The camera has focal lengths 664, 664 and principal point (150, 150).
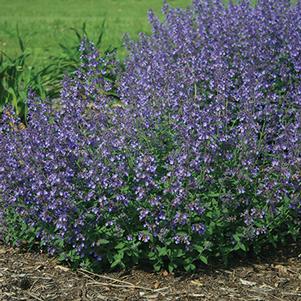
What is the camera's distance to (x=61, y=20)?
13898 millimetres

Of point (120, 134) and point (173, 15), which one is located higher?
point (173, 15)

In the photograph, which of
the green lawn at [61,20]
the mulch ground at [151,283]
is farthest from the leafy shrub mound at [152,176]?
the green lawn at [61,20]

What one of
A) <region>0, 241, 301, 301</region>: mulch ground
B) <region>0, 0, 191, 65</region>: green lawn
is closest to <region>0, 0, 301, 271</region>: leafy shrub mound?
<region>0, 241, 301, 301</region>: mulch ground

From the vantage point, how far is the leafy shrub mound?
165 inches

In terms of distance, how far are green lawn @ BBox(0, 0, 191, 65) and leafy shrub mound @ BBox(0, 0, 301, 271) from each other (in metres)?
6.11

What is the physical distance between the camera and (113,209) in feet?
14.0

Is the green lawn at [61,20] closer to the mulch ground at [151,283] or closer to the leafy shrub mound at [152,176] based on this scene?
the leafy shrub mound at [152,176]

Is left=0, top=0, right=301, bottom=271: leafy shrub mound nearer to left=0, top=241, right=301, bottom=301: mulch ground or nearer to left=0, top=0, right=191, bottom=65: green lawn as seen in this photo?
left=0, top=241, right=301, bottom=301: mulch ground

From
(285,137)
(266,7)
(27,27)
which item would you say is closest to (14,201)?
(285,137)

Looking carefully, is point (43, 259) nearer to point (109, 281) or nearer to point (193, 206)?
point (109, 281)

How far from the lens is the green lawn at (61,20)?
11.8 meters

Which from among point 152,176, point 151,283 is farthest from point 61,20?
point 151,283

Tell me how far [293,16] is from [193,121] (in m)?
2.30

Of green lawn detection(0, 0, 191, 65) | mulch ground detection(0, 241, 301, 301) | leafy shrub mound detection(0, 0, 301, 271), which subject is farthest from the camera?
green lawn detection(0, 0, 191, 65)
